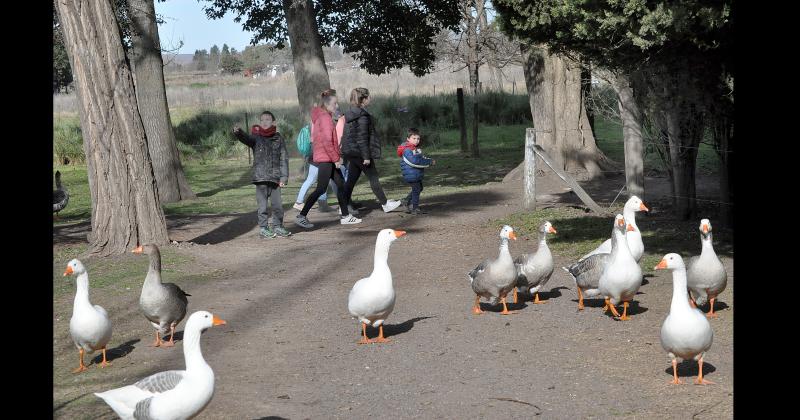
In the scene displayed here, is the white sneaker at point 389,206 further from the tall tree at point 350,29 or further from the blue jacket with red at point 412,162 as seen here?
the tall tree at point 350,29

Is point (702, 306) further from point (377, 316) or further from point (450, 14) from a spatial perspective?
point (450, 14)

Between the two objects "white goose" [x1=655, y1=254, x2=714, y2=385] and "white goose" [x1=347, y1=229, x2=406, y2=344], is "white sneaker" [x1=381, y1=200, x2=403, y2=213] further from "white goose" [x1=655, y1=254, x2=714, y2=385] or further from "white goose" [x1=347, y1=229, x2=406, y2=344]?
"white goose" [x1=655, y1=254, x2=714, y2=385]

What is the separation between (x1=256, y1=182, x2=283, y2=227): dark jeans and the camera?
14.2 metres

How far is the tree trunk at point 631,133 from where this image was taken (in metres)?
14.0

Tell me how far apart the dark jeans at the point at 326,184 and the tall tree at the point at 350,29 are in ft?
20.1

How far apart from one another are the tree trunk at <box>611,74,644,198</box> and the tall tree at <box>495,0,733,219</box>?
30cm

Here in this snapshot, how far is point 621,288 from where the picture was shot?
8.62 m

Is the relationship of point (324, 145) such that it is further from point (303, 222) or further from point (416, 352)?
point (416, 352)

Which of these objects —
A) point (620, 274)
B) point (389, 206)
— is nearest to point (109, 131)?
point (389, 206)

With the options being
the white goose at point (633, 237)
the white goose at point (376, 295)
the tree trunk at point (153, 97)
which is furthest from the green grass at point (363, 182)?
the white goose at point (376, 295)

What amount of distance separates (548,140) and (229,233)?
8.07 metres

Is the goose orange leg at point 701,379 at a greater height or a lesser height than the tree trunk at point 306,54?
lesser

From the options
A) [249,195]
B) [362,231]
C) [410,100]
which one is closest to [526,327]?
[362,231]

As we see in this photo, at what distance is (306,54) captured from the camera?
21578mm
